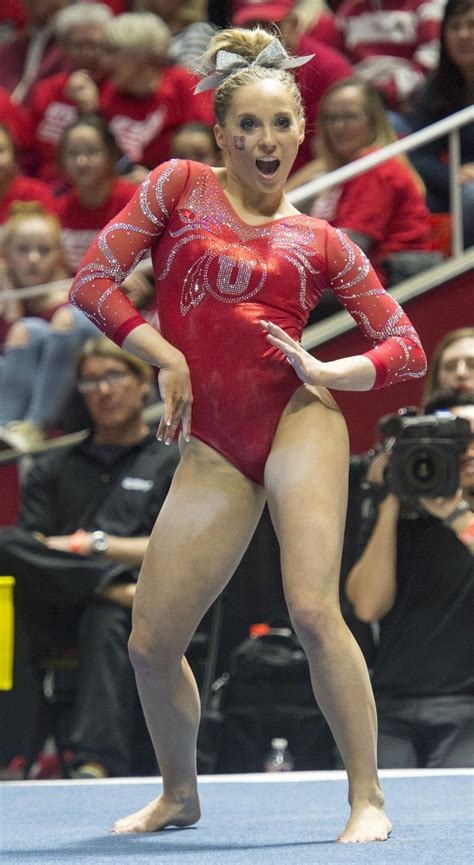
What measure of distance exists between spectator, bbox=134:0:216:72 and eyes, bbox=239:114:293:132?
4.30 meters

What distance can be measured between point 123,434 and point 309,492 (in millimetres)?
2378

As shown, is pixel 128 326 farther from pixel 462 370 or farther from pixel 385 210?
pixel 385 210

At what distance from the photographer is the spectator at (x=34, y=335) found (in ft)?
19.6

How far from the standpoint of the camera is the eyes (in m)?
3.13

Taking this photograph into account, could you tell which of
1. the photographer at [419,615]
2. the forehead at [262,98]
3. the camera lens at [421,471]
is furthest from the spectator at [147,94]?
the forehead at [262,98]

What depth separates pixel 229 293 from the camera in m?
3.11

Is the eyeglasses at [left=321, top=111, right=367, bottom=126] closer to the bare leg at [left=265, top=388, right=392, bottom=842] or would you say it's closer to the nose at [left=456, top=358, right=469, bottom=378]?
the nose at [left=456, top=358, right=469, bottom=378]

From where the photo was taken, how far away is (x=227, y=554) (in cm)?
312

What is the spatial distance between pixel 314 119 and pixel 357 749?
406 centimetres

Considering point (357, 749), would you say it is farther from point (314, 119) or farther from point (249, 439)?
point (314, 119)

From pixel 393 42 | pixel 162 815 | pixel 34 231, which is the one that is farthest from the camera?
pixel 393 42

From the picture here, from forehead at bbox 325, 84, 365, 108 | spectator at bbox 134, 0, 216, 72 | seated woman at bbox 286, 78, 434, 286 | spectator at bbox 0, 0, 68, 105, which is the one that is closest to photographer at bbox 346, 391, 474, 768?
seated woman at bbox 286, 78, 434, 286

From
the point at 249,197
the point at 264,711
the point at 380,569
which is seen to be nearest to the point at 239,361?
the point at 249,197

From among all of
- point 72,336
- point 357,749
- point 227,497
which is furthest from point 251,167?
point 72,336
